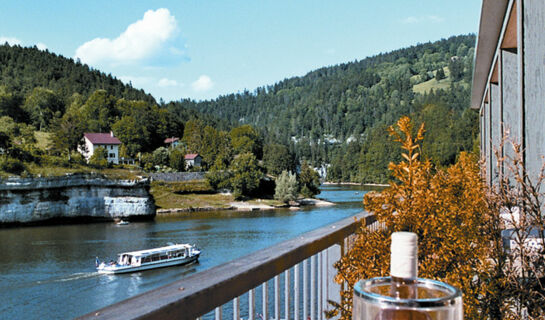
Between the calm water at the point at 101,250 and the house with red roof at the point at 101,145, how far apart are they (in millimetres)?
32087

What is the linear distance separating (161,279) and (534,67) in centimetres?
3068

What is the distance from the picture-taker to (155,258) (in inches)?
1356

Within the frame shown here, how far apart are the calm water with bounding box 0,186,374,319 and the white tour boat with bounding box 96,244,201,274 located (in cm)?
49

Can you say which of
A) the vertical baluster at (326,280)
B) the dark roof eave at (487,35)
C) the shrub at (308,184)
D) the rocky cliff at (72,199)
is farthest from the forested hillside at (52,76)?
the vertical baluster at (326,280)

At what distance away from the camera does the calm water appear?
82.7ft

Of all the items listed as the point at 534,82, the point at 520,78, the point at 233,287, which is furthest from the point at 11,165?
the point at 233,287

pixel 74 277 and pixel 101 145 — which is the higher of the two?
pixel 101 145

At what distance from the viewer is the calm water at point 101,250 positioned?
25203 millimetres

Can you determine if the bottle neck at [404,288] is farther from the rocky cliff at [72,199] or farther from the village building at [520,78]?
the rocky cliff at [72,199]

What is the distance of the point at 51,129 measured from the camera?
294 ft

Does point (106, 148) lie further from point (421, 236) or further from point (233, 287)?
point (233, 287)

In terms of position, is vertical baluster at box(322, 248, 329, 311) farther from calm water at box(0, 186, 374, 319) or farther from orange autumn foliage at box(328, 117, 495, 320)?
calm water at box(0, 186, 374, 319)

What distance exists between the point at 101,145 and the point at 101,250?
4917 centimetres

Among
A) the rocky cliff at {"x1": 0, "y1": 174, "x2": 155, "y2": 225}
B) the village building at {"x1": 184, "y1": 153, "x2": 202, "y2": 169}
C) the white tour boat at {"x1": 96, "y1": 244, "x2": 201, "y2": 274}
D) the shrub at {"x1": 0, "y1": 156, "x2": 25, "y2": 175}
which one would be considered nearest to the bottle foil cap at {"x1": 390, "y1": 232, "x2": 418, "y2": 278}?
the white tour boat at {"x1": 96, "y1": 244, "x2": 201, "y2": 274}
